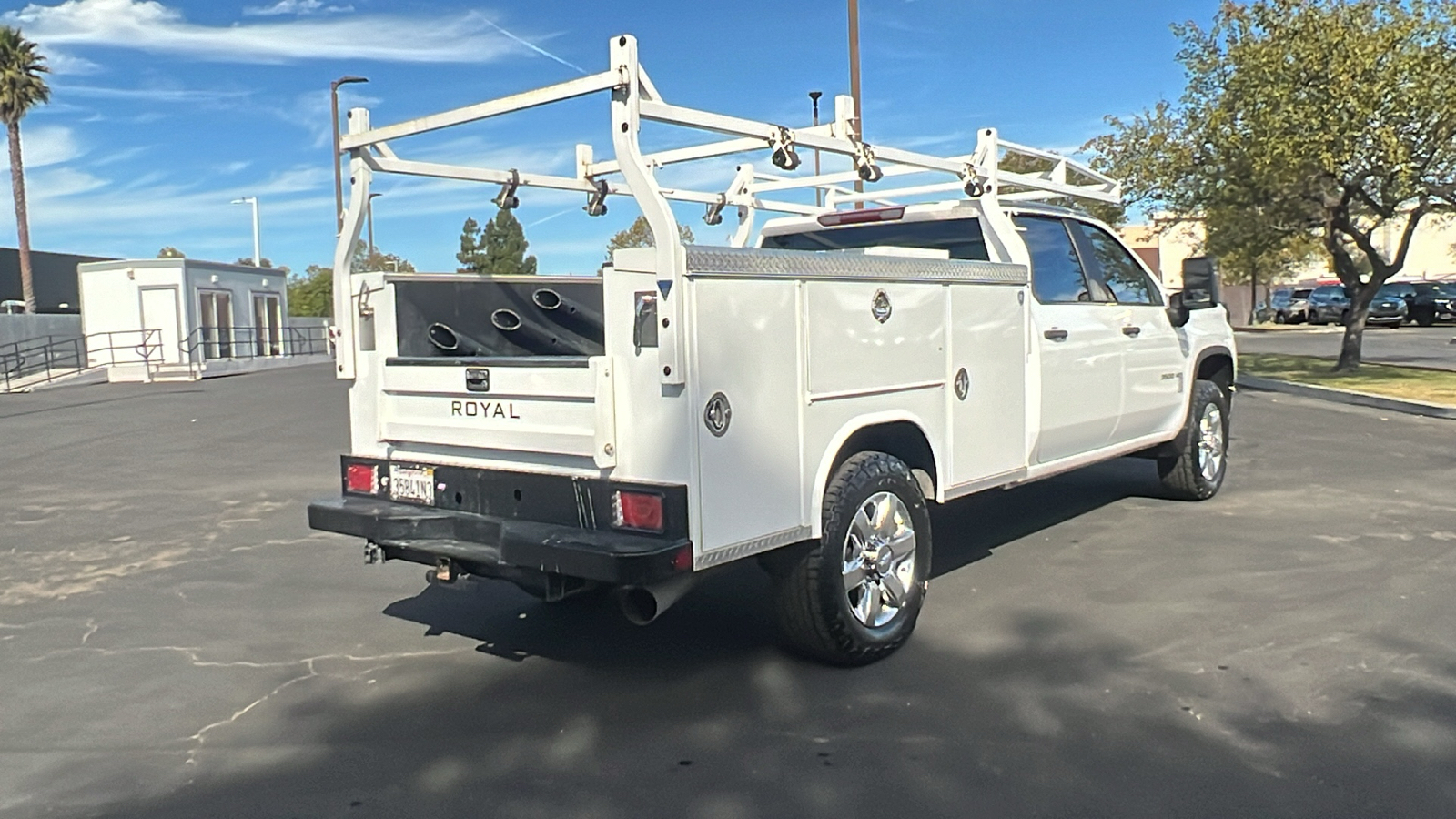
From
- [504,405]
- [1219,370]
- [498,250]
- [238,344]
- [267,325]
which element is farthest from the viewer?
[267,325]

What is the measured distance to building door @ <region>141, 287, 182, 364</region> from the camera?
3038 centimetres

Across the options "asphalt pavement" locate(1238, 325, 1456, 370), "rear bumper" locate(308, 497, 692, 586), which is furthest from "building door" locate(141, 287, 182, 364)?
"rear bumper" locate(308, 497, 692, 586)

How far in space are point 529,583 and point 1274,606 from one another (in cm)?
347

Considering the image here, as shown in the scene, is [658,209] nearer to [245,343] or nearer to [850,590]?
[850,590]

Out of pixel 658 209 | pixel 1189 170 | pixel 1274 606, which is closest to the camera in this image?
pixel 658 209

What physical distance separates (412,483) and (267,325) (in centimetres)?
3355

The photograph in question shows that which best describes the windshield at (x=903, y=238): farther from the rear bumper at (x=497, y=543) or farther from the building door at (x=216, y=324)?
the building door at (x=216, y=324)

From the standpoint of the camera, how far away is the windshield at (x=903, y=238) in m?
6.22

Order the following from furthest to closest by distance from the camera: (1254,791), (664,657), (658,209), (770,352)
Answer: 1. (664,657)
2. (770,352)
3. (658,209)
4. (1254,791)

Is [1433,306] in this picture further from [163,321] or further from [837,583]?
[837,583]

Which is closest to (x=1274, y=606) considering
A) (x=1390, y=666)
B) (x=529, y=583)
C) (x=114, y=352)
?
(x=1390, y=666)

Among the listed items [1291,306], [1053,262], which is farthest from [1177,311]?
[1291,306]

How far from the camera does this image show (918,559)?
509 centimetres

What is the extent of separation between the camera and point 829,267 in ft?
14.9
